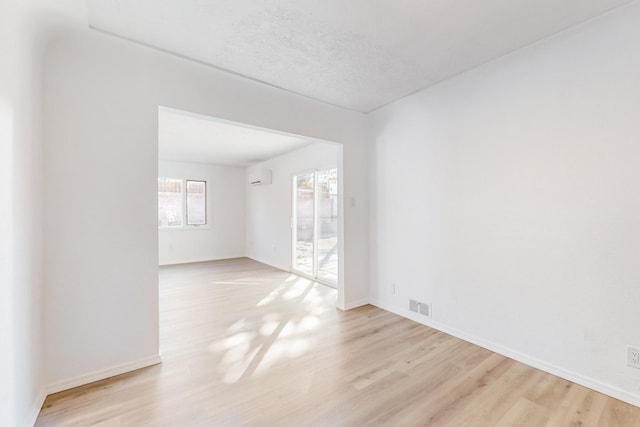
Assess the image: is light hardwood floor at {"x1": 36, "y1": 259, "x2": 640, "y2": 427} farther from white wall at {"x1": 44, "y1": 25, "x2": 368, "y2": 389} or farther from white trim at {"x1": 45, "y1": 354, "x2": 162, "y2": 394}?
white wall at {"x1": 44, "y1": 25, "x2": 368, "y2": 389}

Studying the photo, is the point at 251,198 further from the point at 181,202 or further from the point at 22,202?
the point at 22,202

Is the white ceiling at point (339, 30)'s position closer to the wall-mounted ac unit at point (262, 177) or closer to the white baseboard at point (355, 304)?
the white baseboard at point (355, 304)

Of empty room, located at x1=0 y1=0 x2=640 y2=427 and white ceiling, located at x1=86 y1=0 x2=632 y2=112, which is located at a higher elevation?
white ceiling, located at x1=86 y1=0 x2=632 y2=112

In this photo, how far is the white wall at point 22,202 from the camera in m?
1.22

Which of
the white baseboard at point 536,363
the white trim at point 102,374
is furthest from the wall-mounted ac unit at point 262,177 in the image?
the white trim at point 102,374

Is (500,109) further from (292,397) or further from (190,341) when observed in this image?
(190,341)

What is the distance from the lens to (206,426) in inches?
59.9

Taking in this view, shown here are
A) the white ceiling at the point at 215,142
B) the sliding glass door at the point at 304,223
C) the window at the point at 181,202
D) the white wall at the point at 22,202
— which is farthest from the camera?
the window at the point at 181,202

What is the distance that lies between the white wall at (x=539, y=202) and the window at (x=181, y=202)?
18.2 feet

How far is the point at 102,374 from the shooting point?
1.94m

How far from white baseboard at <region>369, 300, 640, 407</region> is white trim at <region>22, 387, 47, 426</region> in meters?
3.12

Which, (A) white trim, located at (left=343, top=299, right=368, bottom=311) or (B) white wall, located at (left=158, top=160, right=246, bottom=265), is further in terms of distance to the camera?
(B) white wall, located at (left=158, top=160, right=246, bottom=265)

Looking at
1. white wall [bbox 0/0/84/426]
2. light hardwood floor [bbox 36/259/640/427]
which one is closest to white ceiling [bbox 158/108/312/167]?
white wall [bbox 0/0/84/426]

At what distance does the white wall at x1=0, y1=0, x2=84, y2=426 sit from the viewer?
1.22m
